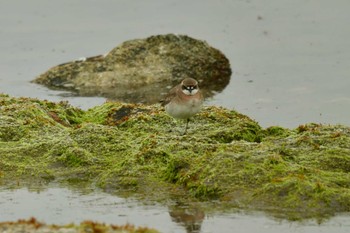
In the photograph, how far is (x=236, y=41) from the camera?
37062 mm

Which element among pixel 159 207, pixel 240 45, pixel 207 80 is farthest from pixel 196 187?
pixel 240 45

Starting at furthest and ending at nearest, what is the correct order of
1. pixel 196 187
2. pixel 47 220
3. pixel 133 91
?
pixel 133 91 < pixel 196 187 < pixel 47 220

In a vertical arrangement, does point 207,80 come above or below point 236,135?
above

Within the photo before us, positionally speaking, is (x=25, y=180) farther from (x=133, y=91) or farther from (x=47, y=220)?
(x=133, y=91)

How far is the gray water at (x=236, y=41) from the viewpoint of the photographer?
29.6 meters

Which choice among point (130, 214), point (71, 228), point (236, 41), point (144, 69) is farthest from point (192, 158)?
point (236, 41)

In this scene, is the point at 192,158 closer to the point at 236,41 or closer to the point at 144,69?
→ the point at 144,69

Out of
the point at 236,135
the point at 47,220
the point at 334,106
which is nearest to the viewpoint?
the point at 47,220

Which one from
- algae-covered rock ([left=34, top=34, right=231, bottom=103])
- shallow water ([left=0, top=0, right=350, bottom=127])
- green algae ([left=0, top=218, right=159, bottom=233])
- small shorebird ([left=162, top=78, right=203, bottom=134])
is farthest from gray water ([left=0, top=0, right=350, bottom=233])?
green algae ([left=0, top=218, right=159, bottom=233])

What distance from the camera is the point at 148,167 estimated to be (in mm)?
17844

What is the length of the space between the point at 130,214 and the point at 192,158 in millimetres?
2275

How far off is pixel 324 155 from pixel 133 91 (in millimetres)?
13772

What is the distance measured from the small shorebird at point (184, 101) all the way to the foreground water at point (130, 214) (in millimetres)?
3284

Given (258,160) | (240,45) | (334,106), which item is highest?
(240,45)
